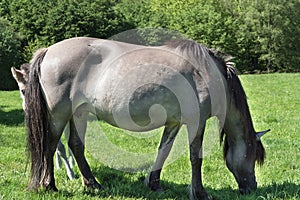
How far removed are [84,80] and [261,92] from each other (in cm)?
1242

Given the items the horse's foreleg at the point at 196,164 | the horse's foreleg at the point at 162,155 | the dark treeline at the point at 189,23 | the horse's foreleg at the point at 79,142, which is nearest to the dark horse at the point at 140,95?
the horse's foreleg at the point at 196,164

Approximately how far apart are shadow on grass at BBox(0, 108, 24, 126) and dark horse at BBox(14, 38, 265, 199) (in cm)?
651

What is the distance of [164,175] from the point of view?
219 inches

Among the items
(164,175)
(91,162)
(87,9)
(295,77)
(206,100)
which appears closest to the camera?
(206,100)

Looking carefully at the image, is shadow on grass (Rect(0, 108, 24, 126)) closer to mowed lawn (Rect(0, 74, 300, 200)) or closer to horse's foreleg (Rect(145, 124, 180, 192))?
mowed lawn (Rect(0, 74, 300, 200))

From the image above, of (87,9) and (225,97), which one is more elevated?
(225,97)

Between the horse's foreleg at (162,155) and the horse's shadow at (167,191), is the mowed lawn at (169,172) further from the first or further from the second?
the horse's foreleg at (162,155)

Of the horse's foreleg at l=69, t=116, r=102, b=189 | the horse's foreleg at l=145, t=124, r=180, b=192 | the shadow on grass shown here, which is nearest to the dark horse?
the horse's foreleg at l=145, t=124, r=180, b=192

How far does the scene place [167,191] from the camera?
484cm

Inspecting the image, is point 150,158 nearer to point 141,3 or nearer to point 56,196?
point 56,196

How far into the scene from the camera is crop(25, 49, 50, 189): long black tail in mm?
4637

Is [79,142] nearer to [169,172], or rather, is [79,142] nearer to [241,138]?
[169,172]

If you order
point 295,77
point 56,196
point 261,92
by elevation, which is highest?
point 56,196

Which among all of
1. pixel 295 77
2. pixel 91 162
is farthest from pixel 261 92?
pixel 91 162
